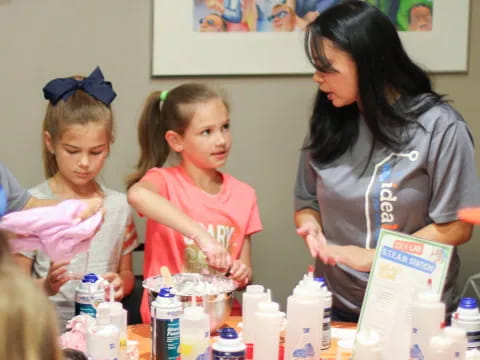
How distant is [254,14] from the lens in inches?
99.9

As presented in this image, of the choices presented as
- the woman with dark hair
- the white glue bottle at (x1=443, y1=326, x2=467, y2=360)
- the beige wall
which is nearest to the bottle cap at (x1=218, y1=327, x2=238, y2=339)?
the white glue bottle at (x1=443, y1=326, x2=467, y2=360)

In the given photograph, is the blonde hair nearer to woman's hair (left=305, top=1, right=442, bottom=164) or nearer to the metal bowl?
the metal bowl

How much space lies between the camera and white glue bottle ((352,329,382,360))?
4.40 feet

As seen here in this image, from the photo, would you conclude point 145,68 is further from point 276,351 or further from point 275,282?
point 276,351

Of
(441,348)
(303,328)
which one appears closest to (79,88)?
(303,328)

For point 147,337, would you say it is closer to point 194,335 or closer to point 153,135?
point 194,335

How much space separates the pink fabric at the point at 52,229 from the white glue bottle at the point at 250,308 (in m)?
0.39

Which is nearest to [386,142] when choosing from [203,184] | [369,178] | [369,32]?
[369,178]

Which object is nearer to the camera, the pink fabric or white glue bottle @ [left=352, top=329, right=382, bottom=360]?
white glue bottle @ [left=352, top=329, right=382, bottom=360]

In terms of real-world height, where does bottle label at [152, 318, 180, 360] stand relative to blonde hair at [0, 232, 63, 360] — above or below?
below

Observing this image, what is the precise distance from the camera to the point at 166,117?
87.1 inches

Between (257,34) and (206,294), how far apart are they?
1.21m

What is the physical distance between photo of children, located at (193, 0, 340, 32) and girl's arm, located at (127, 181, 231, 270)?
2.43 ft

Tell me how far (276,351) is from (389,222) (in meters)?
0.56
